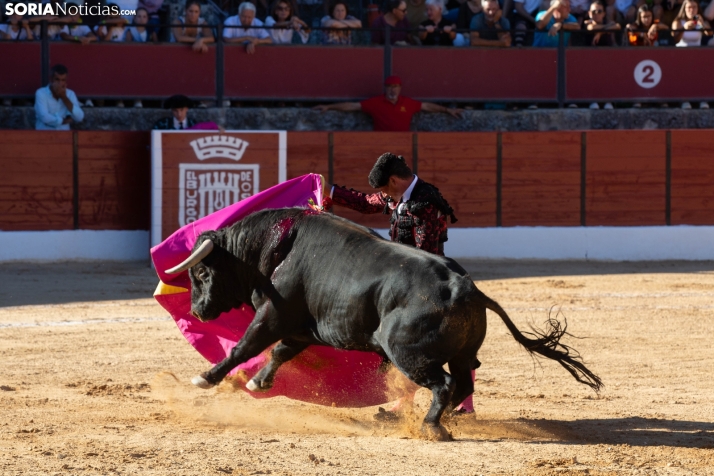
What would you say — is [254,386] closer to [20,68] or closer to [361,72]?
[20,68]

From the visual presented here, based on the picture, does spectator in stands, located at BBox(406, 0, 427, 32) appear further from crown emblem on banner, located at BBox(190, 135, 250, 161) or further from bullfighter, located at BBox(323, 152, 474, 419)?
bullfighter, located at BBox(323, 152, 474, 419)

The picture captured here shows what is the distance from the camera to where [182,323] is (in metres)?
5.17

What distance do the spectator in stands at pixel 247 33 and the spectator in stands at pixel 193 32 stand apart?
0.21 metres

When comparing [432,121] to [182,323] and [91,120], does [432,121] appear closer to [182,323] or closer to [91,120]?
[91,120]

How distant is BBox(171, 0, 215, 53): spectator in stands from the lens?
10.6 meters

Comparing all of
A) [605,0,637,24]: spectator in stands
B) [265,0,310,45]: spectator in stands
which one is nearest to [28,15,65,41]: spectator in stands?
[265,0,310,45]: spectator in stands

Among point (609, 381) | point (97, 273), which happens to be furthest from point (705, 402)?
point (97, 273)

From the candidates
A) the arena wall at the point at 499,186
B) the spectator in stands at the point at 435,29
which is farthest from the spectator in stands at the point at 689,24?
the spectator in stands at the point at 435,29

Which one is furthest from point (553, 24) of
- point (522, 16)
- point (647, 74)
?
point (647, 74)

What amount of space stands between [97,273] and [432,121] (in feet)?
13.0

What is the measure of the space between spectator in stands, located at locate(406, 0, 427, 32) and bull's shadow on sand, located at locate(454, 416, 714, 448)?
742 cm

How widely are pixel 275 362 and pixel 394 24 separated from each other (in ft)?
23.8

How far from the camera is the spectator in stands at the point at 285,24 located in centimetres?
1087

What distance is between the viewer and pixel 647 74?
11977 mm
